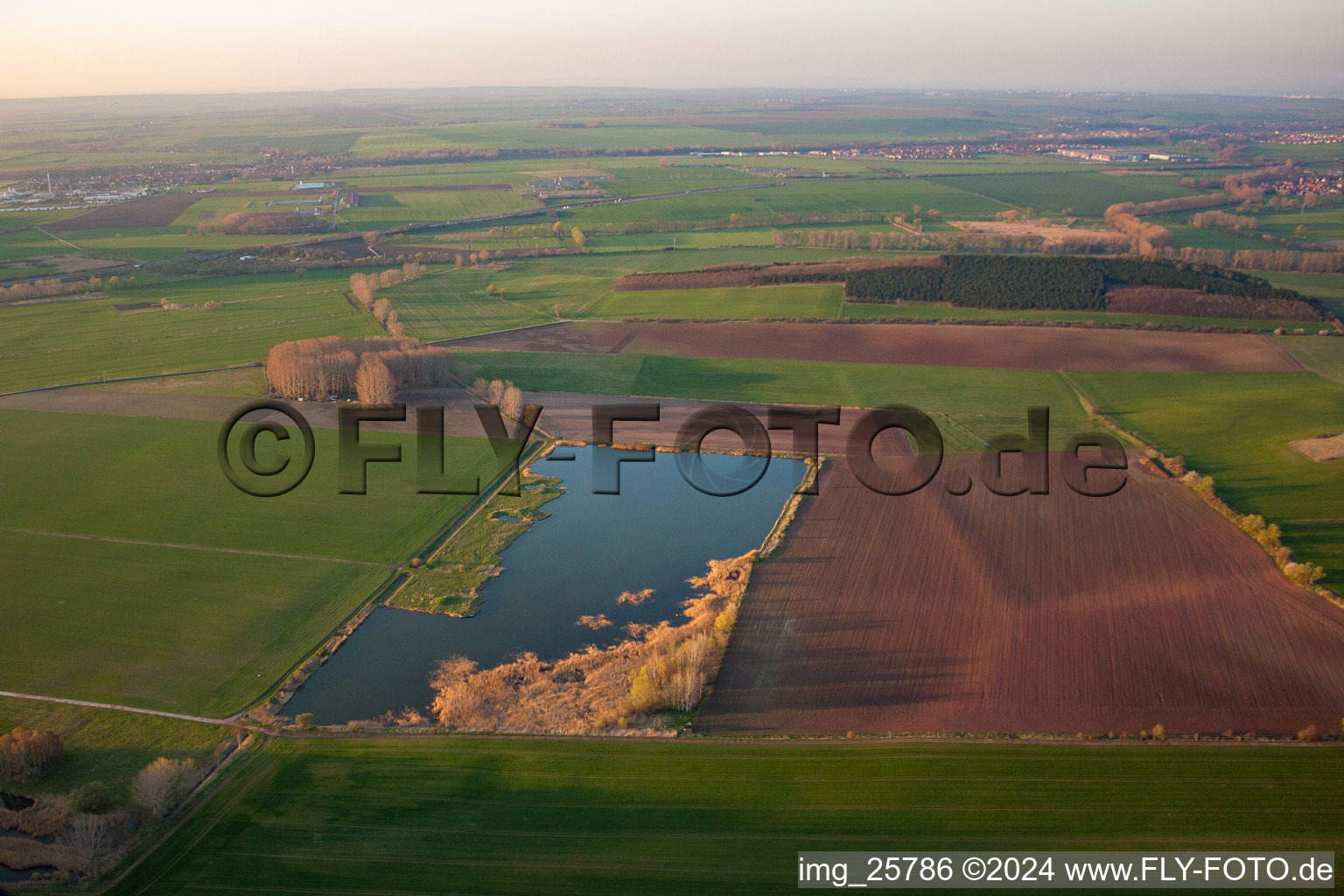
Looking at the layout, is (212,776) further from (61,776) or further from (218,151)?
(218,151)

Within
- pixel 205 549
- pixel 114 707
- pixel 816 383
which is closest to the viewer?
pixel 114 707

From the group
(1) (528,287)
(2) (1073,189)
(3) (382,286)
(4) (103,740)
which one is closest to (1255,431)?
(4) (103,740)

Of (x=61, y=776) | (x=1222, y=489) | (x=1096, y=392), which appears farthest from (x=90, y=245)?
(x=1222, y=489)

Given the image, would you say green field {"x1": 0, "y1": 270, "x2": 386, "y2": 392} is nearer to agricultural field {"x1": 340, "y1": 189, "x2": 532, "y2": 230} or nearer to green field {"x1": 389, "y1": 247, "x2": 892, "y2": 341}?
green field {"x1": 389, "y1": 247, "x2": 892, "y2": 341}

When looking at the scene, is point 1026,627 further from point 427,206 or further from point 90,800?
point 427,206
